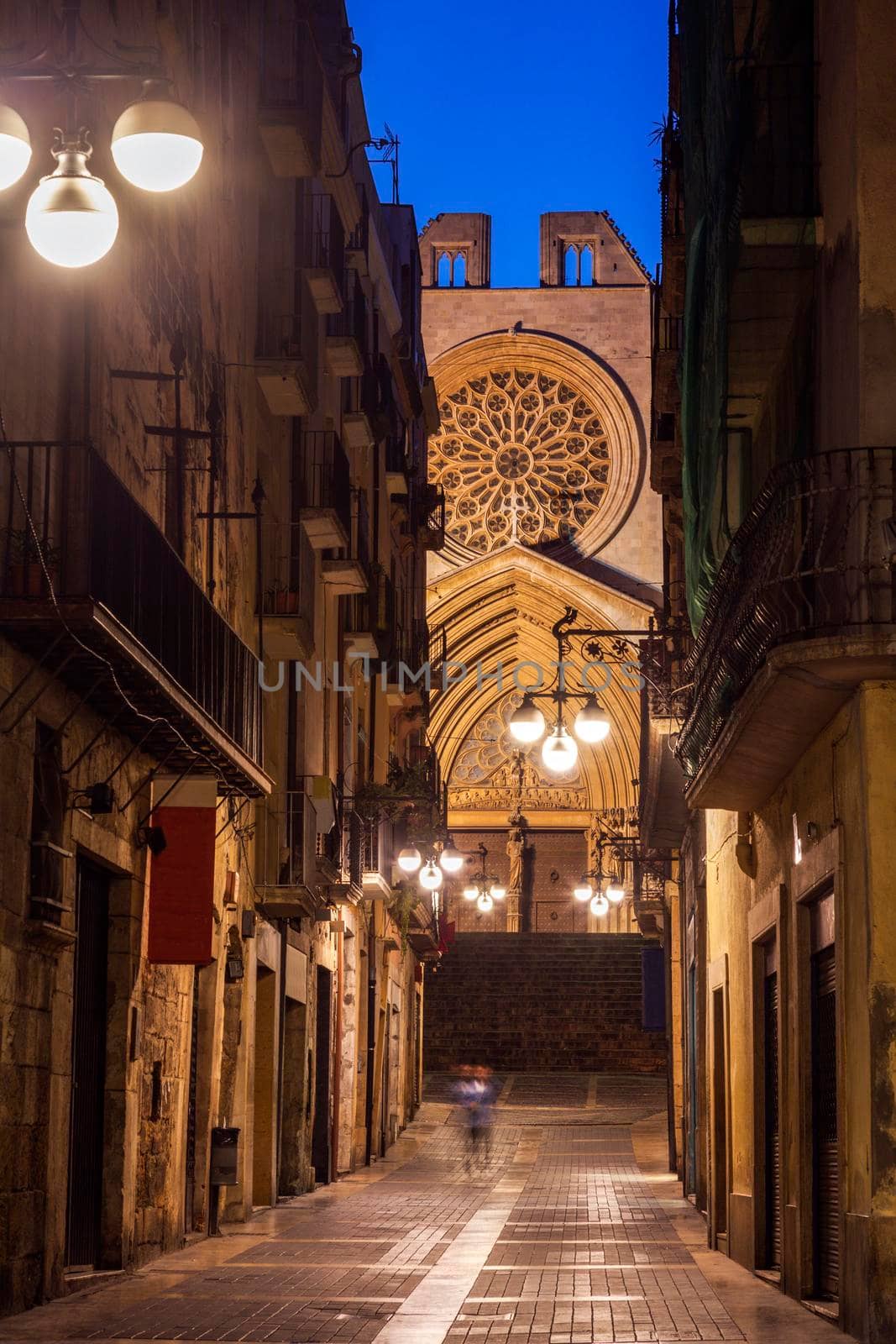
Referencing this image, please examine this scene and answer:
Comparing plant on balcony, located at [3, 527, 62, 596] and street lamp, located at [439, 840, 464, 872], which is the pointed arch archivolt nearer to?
street lamp, located at [439, 840, 464, 872]

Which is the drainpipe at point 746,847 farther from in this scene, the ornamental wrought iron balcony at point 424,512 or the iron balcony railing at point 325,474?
the ornamental wrought iron balcony at point 424,512

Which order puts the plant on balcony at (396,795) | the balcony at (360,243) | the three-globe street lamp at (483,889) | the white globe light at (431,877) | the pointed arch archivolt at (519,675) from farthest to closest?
the pointed arch archivolt at (519,675), the three-globe street lamp at (483,889), the white globe light at (431,877), the balcony at (360,243), the plant on balcony at (396,795)

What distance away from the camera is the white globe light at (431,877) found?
90.3ft

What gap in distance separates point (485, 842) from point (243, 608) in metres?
31.3

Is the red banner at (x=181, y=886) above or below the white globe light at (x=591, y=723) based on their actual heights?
below

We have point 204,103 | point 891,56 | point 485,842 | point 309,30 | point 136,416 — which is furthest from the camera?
point 485,842

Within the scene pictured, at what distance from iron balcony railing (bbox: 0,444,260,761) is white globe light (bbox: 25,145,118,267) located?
355 cm

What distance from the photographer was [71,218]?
597 cm

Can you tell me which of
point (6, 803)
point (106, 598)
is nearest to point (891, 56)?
point (106, 598)

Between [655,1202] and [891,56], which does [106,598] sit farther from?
[655,1202]

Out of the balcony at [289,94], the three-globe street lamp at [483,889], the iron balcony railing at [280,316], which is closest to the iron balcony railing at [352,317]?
the iron balcony railing at [280,316]

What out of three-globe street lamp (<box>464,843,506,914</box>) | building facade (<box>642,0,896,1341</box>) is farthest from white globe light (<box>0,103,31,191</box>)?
three-globe street lamp (<box>464,843,506,914</box>)

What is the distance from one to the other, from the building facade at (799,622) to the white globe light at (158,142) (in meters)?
4.47

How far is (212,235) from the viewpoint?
643 inches
